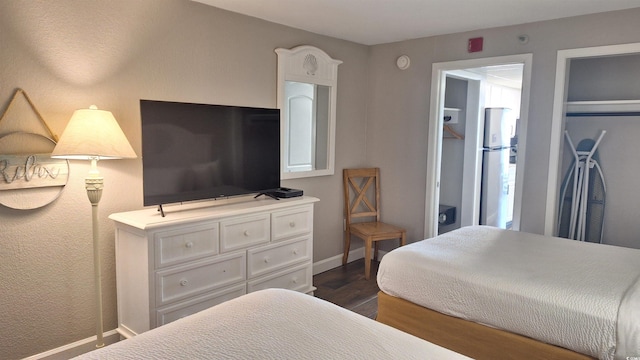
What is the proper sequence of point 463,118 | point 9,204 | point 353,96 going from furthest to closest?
point 463,118
point 353,96
point 9,204

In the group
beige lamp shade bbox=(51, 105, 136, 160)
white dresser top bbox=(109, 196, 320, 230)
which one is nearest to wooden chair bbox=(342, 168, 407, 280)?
white dresser top bbox=(109, 196, 320, 230)

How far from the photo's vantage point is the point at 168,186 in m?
2.79

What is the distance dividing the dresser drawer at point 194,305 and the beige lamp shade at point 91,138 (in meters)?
0.96

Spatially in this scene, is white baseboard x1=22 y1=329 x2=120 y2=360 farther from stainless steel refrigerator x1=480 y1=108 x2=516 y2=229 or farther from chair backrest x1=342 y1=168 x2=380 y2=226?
stainless steel refrigerator x1=480 y1=108 x2=516 y2=229

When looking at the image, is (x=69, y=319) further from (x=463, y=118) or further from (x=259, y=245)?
(x=463, y=118)

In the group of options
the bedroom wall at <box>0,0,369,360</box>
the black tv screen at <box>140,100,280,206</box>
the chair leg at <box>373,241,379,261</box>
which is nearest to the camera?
the bedroom wall at <box>0,0,369,360</box>

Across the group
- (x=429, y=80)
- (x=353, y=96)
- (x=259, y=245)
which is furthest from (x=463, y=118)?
(x=259, y=245)

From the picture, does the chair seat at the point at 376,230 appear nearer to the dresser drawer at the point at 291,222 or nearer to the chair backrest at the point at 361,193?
the chair backrest at the point at 361,193

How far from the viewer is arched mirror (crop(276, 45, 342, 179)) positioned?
3842 millimetres

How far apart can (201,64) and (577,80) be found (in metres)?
3.53

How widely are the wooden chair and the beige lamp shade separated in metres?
2.47

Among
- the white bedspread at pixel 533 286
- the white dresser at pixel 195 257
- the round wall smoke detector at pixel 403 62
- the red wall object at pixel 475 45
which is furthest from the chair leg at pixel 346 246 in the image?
the red wall object at pixel 475 45

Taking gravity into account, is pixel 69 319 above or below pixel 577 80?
below

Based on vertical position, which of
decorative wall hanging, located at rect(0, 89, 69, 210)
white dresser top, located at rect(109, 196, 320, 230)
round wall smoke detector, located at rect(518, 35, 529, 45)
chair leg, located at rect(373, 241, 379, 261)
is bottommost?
chair leg, located at rect(373, 241, 379, 261)
